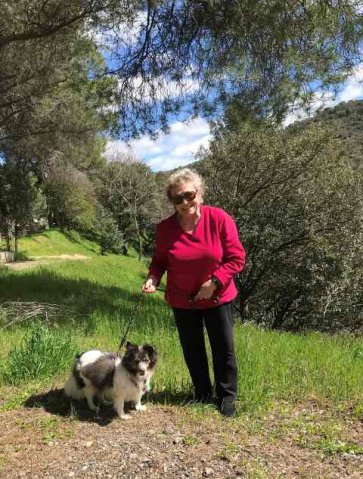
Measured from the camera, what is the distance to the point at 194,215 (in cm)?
437

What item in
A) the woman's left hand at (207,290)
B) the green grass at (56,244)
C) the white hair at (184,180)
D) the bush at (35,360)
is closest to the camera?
the woman's left hand at (207,290)

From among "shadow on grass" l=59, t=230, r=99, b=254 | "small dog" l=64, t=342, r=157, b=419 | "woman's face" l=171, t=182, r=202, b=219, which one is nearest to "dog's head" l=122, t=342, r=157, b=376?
"small dog" l=64, t=342, r=157, b=419

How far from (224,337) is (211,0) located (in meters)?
5.73

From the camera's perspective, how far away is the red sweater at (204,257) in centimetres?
425

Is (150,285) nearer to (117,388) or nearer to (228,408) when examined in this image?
(117,388)

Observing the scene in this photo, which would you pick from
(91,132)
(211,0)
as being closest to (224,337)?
(211,0)

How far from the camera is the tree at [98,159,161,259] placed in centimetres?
4750

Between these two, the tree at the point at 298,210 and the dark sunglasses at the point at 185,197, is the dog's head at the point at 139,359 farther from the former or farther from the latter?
the tree at the point at 298,210

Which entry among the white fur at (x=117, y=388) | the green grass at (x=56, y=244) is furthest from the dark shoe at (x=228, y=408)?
the green grass at (x=56, y=244)

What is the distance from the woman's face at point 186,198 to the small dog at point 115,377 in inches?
47.6

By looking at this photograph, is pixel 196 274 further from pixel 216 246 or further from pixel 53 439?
pixel 53 439

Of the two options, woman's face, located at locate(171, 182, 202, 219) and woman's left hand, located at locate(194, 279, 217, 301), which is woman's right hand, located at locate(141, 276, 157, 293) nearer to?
woman's left hand, located at locate(194, 279, 217, 301)

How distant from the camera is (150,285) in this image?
451 centimetres

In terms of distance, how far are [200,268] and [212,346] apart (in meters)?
0.75
